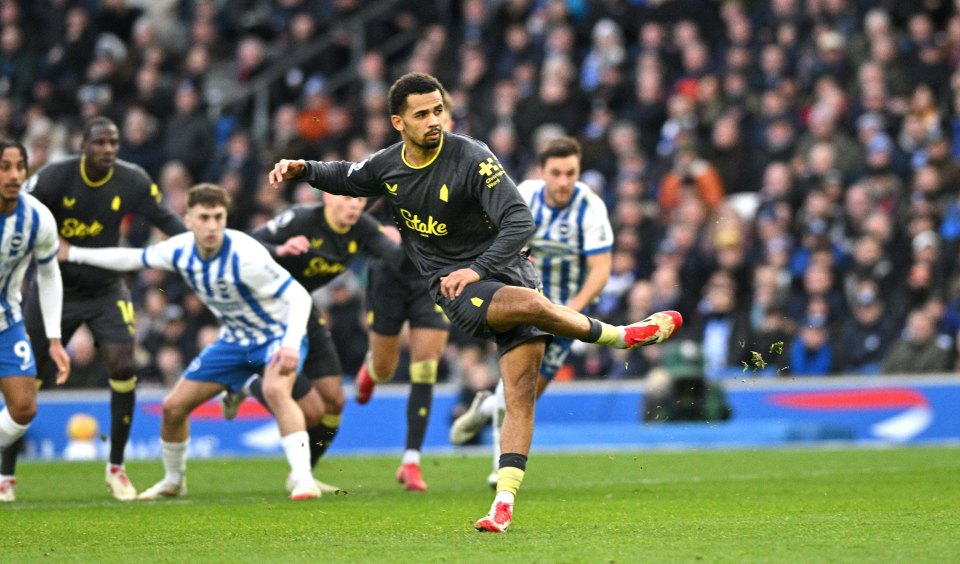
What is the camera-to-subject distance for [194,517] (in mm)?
9367

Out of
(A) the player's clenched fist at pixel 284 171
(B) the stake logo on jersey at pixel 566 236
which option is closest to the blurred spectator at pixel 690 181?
(B) the stake logo on jersey at pixel 566 236

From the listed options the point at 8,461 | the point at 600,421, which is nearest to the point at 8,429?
the point at 8,461

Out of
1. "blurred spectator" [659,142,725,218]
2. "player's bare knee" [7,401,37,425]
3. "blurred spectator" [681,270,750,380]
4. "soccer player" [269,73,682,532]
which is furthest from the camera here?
"blurred spectator" [659,142,725,218]

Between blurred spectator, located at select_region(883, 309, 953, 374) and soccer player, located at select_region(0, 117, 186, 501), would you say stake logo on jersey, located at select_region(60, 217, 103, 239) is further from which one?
blurred spectator, located at select_region(883, 309, 953, 374)

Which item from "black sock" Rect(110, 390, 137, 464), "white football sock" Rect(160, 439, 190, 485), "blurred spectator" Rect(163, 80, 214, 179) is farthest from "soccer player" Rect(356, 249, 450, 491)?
"blurred spectator" Rect(163, 80, 214, 179)

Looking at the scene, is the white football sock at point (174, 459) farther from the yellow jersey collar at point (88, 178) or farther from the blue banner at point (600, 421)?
the blue banner at point (600, 421)

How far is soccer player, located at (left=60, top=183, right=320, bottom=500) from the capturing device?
1065 cm

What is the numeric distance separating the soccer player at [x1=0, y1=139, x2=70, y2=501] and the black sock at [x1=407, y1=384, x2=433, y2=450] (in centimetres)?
278

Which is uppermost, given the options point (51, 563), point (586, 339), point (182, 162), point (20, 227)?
point (182, 162)

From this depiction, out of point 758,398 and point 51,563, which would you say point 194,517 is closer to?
point 51,563

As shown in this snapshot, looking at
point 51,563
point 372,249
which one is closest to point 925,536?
point 51,563

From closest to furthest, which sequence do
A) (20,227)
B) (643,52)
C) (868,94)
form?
(20,227), (868,94), (643,52)

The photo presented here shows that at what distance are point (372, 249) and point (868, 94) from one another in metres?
8.77

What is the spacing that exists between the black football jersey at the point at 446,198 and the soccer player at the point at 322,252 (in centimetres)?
286
